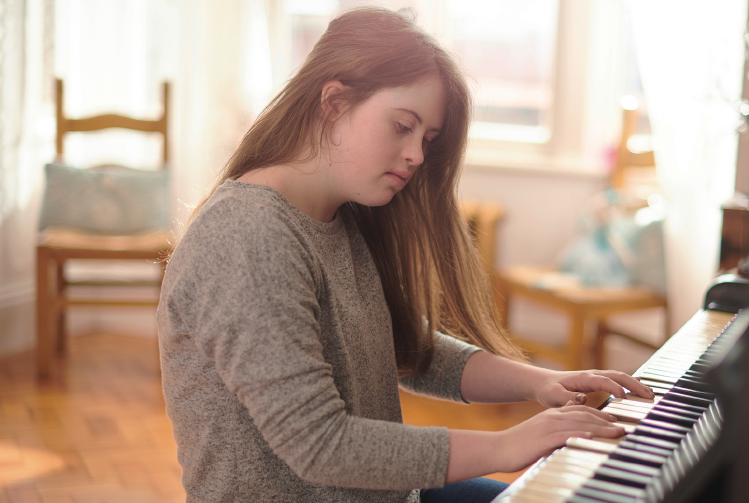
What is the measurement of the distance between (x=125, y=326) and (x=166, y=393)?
291 cm

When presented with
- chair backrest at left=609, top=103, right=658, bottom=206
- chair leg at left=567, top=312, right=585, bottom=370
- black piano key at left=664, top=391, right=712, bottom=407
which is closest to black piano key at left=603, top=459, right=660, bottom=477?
black piano key at left=664, top=391, right=712, bottom=407

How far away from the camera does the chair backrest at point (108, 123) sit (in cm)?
313

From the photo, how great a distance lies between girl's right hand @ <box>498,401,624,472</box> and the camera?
79 cm

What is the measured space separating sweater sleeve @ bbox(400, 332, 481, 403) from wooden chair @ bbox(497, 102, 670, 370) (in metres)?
1.36

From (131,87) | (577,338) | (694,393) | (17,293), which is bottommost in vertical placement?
(17,293)

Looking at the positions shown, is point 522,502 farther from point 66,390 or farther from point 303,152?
point 66,390

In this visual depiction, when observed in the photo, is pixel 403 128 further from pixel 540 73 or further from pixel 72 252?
Result: pixel 540 73

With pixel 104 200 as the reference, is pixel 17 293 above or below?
below

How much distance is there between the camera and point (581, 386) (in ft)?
3.42

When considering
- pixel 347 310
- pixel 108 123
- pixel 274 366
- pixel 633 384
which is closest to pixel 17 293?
pixel 108 123

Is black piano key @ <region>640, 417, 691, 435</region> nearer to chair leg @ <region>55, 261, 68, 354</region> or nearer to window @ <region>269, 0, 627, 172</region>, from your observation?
window @ <region>269, 0, 627, 172</region>

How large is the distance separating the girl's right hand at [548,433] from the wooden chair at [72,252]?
212cm

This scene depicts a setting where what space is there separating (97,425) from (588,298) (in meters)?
1.74

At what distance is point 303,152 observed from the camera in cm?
100
